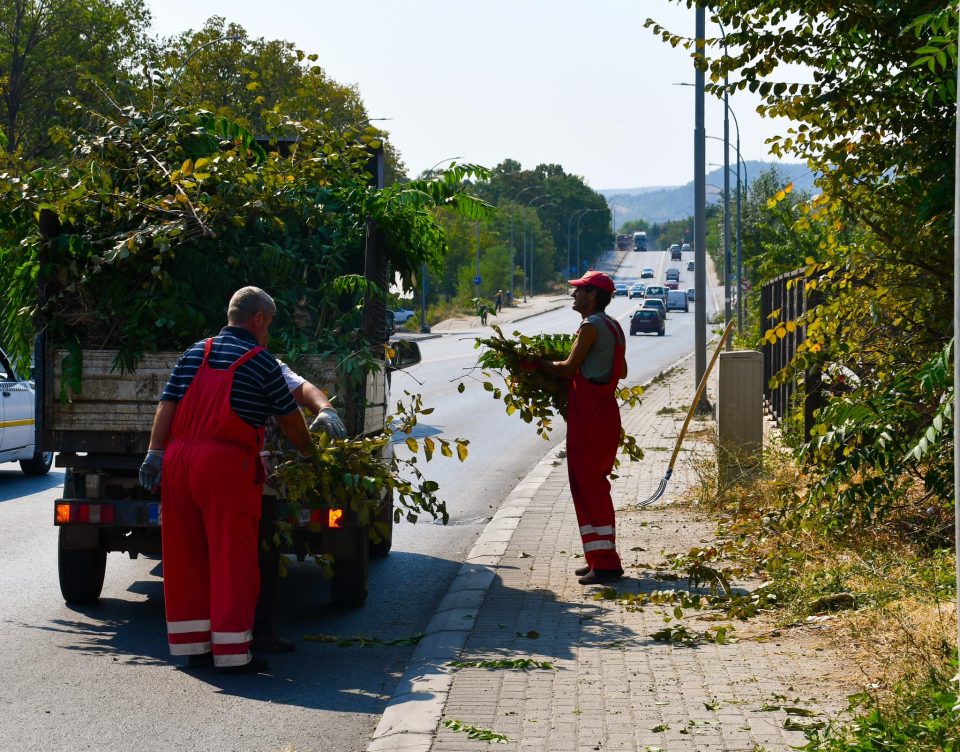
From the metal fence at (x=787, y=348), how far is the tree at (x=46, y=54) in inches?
1062

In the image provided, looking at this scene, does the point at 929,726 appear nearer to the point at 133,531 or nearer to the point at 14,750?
the point at 14,750

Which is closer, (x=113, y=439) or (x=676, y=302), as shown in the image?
(x=113, y=439)

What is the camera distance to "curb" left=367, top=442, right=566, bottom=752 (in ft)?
17.5

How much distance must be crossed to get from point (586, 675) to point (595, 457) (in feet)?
8.34

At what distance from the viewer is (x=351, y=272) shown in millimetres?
8281

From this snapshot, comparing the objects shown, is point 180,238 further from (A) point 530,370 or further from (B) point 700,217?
(B) point 700,217

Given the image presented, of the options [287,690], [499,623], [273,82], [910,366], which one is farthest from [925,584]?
[273,82]

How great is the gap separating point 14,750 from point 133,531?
273 cm

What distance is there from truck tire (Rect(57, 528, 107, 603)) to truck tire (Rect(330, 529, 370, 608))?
141cm

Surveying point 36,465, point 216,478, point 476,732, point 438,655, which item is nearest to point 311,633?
point 438,655

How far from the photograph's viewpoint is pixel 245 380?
648cm

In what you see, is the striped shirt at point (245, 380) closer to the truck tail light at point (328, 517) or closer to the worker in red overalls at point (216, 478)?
the worker in red overalls at point (216, 478)

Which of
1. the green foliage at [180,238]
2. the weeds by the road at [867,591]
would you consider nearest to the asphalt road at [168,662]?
the green foliage at [180,238]

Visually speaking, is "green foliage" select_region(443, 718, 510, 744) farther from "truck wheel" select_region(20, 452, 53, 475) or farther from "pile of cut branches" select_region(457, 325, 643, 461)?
"truck wheel" select_region(20, 452, 53, 475)
